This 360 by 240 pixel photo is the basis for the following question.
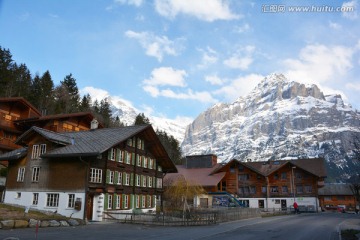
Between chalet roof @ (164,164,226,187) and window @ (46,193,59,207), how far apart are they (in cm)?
3150

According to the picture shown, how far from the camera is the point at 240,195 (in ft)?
236

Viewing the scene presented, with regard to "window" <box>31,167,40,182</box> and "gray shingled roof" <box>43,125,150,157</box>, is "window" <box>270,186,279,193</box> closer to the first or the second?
"gray shingled roof" <box>43,125,150,157</box>

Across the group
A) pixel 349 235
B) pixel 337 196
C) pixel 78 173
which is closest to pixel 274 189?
pixel 337 196

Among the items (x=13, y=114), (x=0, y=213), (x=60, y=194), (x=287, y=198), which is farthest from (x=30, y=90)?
(x=287, y=198)

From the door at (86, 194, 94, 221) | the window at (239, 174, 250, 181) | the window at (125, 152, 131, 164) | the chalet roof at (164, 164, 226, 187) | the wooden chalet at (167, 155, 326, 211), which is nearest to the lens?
the door at (86, 194, 94, 221)

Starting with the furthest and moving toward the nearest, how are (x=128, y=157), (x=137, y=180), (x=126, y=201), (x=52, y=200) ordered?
(x=137, y=180) → (x=128, y=157) → (x=126, y=201) → (x=52, y=200)

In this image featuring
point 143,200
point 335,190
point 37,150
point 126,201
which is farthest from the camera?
point 335,190

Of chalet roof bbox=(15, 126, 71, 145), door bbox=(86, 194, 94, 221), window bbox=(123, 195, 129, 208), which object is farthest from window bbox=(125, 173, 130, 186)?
chalet roof bbox=(15, 126, 71, 145)

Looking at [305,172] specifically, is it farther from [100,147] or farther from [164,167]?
[100,147]

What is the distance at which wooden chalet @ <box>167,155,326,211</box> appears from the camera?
67750mm

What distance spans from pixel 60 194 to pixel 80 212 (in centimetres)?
312

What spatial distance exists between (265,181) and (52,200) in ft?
Result: 162

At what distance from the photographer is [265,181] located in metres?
71.2

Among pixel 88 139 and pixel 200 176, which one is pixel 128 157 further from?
pixel 200 176
